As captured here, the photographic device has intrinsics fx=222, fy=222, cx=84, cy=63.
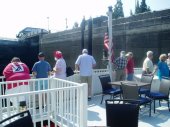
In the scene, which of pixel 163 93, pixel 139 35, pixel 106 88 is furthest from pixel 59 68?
pixel 139 35

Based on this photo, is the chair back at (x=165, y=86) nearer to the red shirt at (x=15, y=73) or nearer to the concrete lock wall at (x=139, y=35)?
the red shirt at (x=15, y=73)

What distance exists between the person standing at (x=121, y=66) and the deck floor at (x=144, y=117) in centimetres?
160

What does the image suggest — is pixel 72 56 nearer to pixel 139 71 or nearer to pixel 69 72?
pixel 139 71

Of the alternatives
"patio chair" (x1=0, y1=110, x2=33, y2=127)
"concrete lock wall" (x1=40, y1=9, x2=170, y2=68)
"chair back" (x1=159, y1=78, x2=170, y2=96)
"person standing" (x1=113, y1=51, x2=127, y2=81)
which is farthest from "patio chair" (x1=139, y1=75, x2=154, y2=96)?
"concrete lock wall" (x1=40, y1=9, x2=170, y2=68)

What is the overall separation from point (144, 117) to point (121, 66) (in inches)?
101

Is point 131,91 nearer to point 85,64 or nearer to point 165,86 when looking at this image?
point 165,86

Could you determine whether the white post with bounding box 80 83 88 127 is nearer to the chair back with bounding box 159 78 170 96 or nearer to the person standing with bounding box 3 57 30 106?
the person standing with bounding box 3 57 30 106

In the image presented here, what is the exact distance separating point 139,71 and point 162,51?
343cm

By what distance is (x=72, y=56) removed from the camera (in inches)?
929

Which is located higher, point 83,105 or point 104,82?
point 104,82

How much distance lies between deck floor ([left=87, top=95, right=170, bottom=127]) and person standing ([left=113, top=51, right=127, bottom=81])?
5.25 feet

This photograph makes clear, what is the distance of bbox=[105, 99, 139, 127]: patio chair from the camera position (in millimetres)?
2998

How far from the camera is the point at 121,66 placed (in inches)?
297

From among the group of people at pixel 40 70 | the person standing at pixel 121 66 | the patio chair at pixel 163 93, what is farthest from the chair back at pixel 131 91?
the person standing at pixel 121 66
